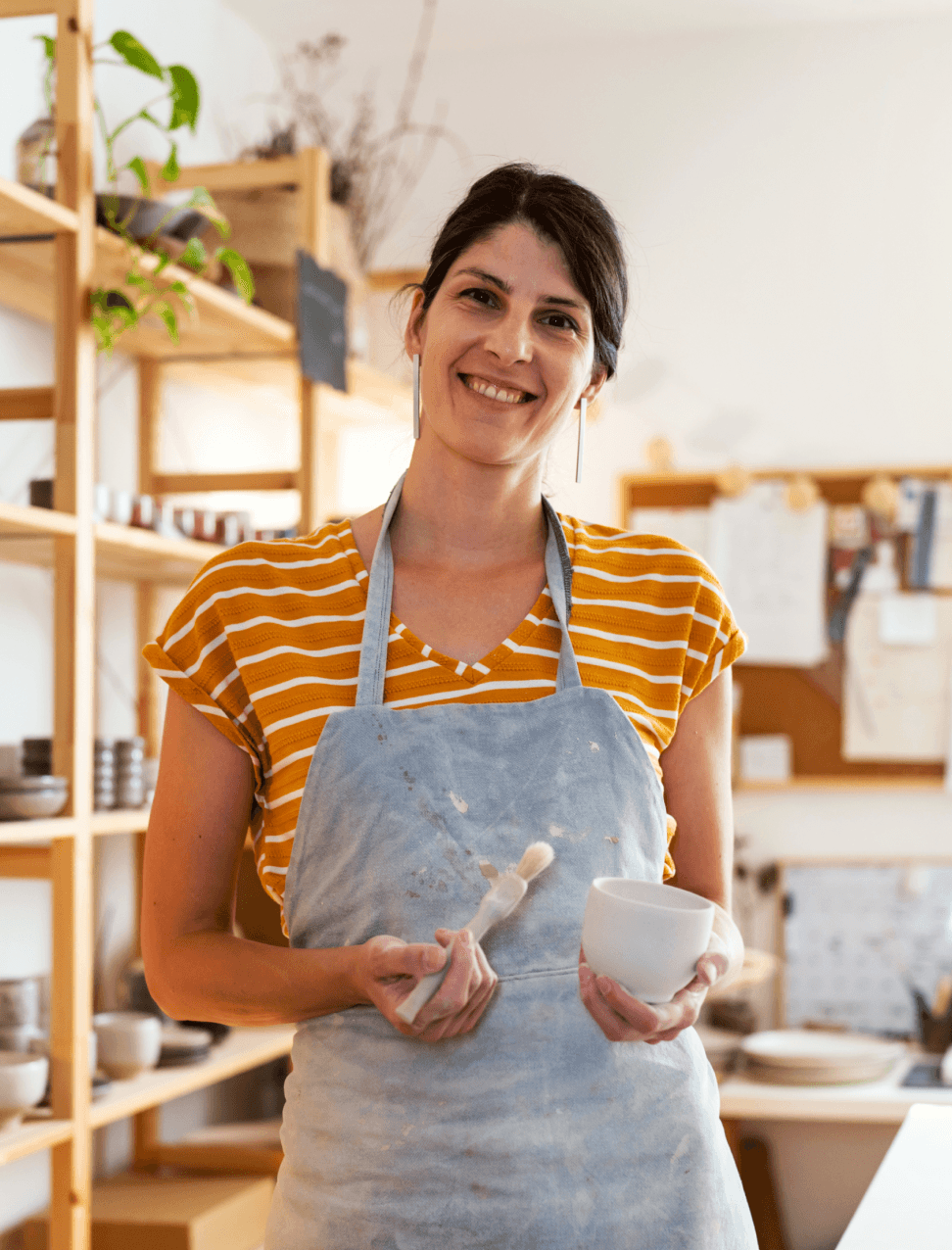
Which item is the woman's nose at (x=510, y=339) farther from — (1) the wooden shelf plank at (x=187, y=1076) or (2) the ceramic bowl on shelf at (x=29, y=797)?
(1) the wooden shelf plank at (x=187, y=1076)

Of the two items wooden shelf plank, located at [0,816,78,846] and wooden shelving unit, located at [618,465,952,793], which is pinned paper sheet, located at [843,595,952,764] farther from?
wooden shelf plank, located at [0,816,78,846]

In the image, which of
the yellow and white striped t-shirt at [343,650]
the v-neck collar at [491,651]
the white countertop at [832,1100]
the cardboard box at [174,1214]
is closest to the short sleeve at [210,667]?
the yellow and white striped t-shirt at [343,650]

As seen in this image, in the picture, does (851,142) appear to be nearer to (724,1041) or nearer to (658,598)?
(724,1041)

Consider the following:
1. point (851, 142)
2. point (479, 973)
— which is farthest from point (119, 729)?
point (851, 142)

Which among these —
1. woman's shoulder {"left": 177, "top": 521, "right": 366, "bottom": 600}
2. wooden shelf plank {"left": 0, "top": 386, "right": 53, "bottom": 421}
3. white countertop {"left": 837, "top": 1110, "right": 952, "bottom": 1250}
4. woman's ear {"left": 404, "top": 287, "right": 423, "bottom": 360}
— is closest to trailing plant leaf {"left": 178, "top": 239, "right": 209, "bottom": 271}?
wooden shelf plank {"left": 0, "top": 386, "right": 53, "bottom": 421}

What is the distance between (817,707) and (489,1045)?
254 centimetres

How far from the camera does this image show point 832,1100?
279cm

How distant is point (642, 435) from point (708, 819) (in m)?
2.46

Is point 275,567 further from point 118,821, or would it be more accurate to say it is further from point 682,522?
point 682,522

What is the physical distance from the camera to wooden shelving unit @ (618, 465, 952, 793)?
3311 millimetres

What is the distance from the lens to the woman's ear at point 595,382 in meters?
1.17

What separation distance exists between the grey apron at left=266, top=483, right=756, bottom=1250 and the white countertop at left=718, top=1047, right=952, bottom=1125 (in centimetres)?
188

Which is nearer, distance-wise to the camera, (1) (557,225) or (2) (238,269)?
(1) (557,225)

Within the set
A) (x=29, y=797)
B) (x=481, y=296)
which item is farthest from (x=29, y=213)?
(x=481, y=296)
